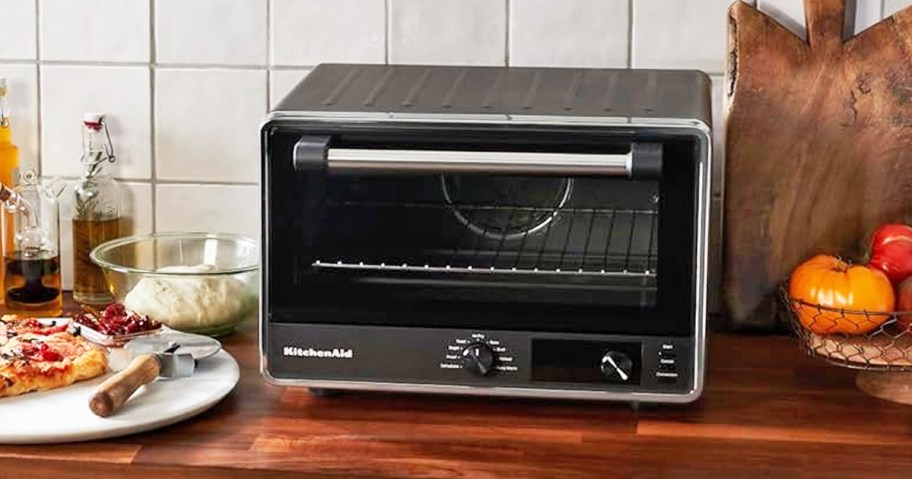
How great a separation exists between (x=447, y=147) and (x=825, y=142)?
525mm

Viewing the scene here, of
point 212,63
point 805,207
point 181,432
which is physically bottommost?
point 181,432

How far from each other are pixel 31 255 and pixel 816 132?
3.18ft

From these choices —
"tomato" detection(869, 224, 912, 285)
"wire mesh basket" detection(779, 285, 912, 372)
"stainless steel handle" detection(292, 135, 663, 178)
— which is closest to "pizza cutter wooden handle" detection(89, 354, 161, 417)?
"stainless steel handle" detection(292, 135, 663, 178)

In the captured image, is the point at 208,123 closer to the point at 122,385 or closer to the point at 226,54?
the point at 226,54

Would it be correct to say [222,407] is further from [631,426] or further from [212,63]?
[212,63]

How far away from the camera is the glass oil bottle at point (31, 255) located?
197cm

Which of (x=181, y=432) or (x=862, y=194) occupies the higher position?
(x=862, y=194)

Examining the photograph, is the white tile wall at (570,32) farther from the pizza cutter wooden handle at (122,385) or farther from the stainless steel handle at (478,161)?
the pizza cutter wooden handle at (122,385)

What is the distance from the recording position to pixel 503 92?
1721mm

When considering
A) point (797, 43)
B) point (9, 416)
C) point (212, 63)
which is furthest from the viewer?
point (212, 63)

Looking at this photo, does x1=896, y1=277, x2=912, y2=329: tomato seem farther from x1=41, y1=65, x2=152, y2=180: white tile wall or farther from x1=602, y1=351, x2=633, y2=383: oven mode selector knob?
x1=41, y1=65, x2=152, y2=180: white tile wall

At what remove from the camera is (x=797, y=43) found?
1.86 m

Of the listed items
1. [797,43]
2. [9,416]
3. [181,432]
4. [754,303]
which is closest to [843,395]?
[754,303]

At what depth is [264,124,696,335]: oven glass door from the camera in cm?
161
